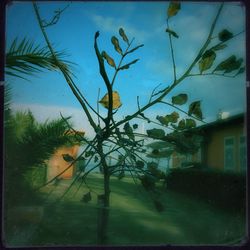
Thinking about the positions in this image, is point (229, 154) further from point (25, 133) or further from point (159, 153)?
point (25, 133)

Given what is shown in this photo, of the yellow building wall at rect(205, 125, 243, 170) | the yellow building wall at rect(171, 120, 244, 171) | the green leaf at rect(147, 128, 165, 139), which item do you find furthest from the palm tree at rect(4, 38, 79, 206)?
the yellow building wall at rect(205, 125, 243, 170)

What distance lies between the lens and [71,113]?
2.97m

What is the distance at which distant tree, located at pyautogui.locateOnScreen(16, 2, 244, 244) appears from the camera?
117 inches

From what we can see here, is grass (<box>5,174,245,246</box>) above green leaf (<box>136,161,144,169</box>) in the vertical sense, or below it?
below

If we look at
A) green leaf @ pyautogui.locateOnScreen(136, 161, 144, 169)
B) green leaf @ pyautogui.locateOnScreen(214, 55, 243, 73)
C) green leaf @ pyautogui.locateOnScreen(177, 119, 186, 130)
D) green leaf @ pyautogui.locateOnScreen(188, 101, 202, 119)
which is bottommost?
green leaf @ pyautogui.locateOnScreen(136, 161, 144, 169)

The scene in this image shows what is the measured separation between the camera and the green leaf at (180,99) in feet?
9.88

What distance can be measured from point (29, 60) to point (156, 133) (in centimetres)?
79

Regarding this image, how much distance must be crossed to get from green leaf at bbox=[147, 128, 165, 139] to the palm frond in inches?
21.0

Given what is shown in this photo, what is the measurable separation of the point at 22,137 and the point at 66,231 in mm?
552

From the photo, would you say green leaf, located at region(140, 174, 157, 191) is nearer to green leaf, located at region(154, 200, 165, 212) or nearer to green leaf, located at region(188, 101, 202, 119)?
green leaf, located at region(154, 200, 165, 212)

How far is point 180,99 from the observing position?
9.89 feet

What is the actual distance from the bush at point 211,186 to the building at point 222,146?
4 centimetres

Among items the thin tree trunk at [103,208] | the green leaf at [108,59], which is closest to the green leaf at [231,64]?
the green leaf at [108,59]

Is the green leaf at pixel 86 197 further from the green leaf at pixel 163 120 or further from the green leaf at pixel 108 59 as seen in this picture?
the green leaf at pixel 108 59
